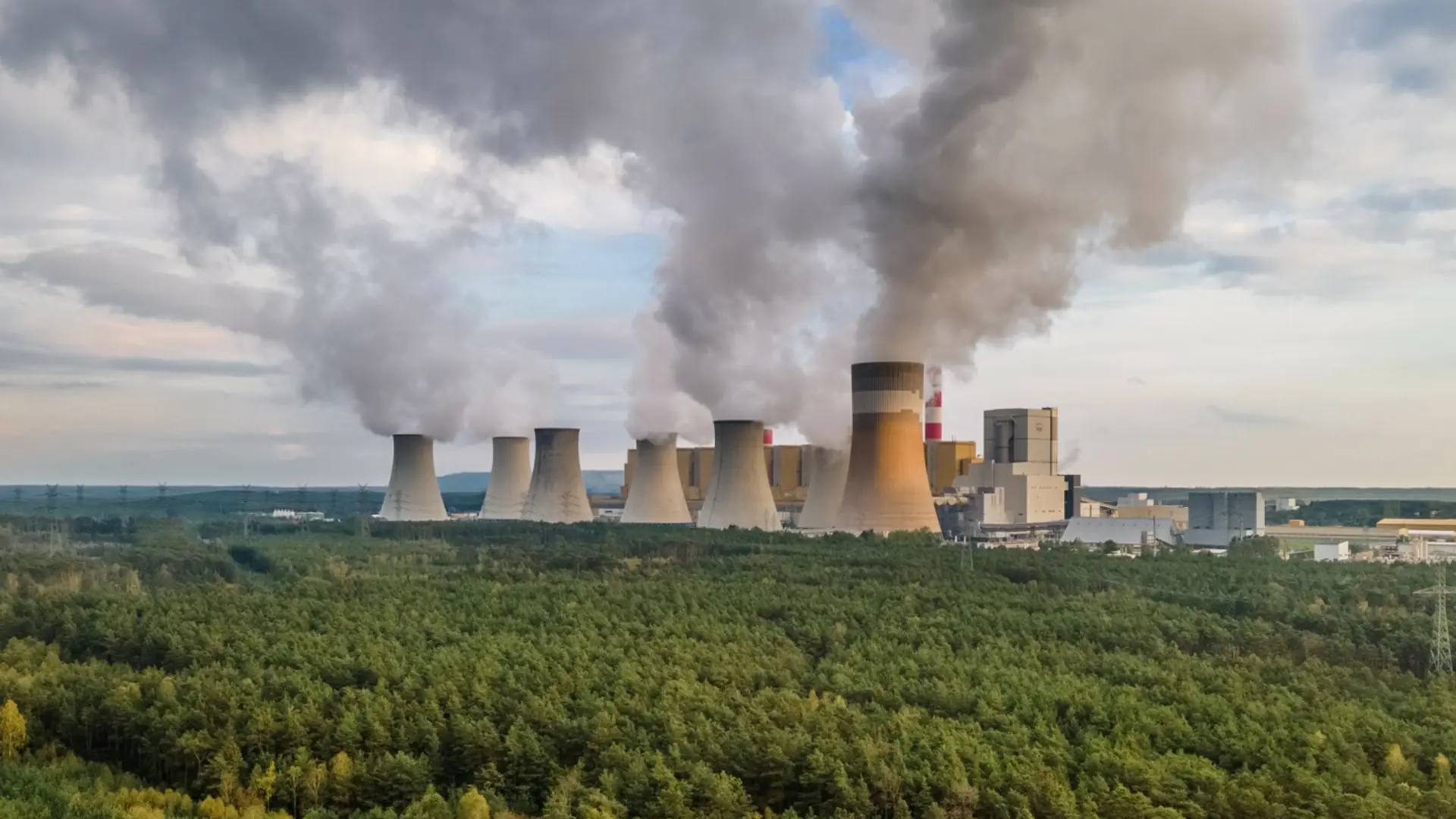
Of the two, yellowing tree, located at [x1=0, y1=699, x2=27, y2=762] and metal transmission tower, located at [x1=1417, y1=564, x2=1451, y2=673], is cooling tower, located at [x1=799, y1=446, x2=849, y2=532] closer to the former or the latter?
metal transmission tower, located at [x1=1417, y1=564, x2=1451, y2=673]

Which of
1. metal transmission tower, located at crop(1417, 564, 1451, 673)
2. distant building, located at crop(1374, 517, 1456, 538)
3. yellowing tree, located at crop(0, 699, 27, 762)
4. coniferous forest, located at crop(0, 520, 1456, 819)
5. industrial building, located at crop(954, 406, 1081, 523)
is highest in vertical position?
industrial building, located at crop(954, 406, 1081, 523)

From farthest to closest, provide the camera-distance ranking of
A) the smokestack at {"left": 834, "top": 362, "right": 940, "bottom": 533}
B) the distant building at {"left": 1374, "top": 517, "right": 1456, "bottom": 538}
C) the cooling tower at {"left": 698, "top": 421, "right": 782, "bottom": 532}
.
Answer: the distant building at {"left": 1374, "top": 517, "right": 1456, "bottom": 538}, the cooling tower at {"left": 698, "top": 421, "right": 782, "bottom": 532}, the smokestack at {"left": 834, "top": 362, "right": 940, "bottom": 533}

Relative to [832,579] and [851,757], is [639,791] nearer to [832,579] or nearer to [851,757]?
[851,757]

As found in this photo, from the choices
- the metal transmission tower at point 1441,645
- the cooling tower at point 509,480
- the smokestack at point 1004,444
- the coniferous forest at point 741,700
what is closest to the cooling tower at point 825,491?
the smokestack at point 1004,444

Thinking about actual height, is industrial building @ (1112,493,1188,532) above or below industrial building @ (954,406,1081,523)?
below

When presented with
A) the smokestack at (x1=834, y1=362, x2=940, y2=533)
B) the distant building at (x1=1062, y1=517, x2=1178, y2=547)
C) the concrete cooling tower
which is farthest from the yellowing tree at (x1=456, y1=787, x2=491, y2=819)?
the distant building at (x1=1062, y1=517, x2=1178, y2=547)

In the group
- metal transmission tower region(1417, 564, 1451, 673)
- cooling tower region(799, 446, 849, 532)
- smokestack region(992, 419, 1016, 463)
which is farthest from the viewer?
smokestack region(992, 419, 1016, 463)

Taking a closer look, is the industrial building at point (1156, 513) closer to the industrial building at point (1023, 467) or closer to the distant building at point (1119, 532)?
the industrial building at point (1023, 467)
